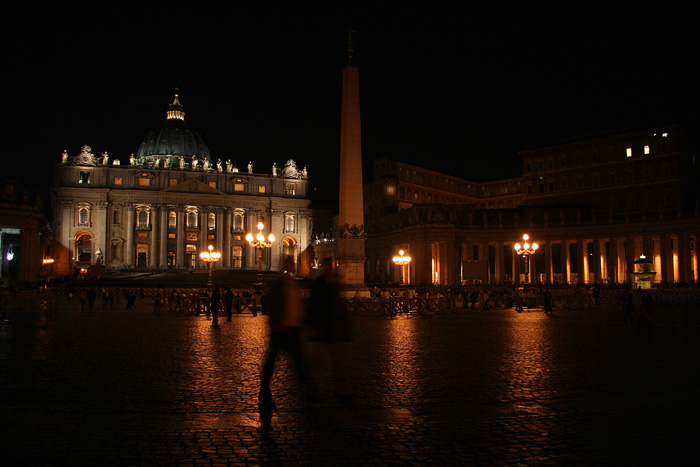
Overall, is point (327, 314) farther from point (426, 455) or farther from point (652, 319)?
point (652, 319)

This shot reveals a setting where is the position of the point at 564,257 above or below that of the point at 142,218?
below

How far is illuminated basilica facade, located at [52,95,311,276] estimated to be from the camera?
8775cm

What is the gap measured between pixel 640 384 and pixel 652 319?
16.0m

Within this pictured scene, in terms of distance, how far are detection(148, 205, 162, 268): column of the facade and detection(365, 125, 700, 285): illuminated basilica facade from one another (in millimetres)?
33183

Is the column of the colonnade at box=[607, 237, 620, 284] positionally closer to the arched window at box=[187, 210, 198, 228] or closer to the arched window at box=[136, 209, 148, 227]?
the arched window at box=[187, 210, 198, 228]

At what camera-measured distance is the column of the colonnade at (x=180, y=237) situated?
91.5 m

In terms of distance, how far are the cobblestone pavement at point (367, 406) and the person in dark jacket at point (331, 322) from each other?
44 cm

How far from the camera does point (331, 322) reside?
7.75 m

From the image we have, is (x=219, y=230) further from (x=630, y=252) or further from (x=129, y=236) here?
(x=630, y=252)

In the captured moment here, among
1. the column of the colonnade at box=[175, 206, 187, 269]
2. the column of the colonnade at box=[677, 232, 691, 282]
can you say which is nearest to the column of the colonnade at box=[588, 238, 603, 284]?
the column of the colonnade at box=[677, 232, 691, 282]

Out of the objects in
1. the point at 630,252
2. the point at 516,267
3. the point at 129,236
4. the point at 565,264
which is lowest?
the point at 516,267

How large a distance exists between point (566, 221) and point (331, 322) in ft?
193

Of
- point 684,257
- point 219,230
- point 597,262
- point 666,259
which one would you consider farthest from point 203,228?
point 684,257

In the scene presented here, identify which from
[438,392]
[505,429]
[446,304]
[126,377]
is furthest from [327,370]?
[446,304]
